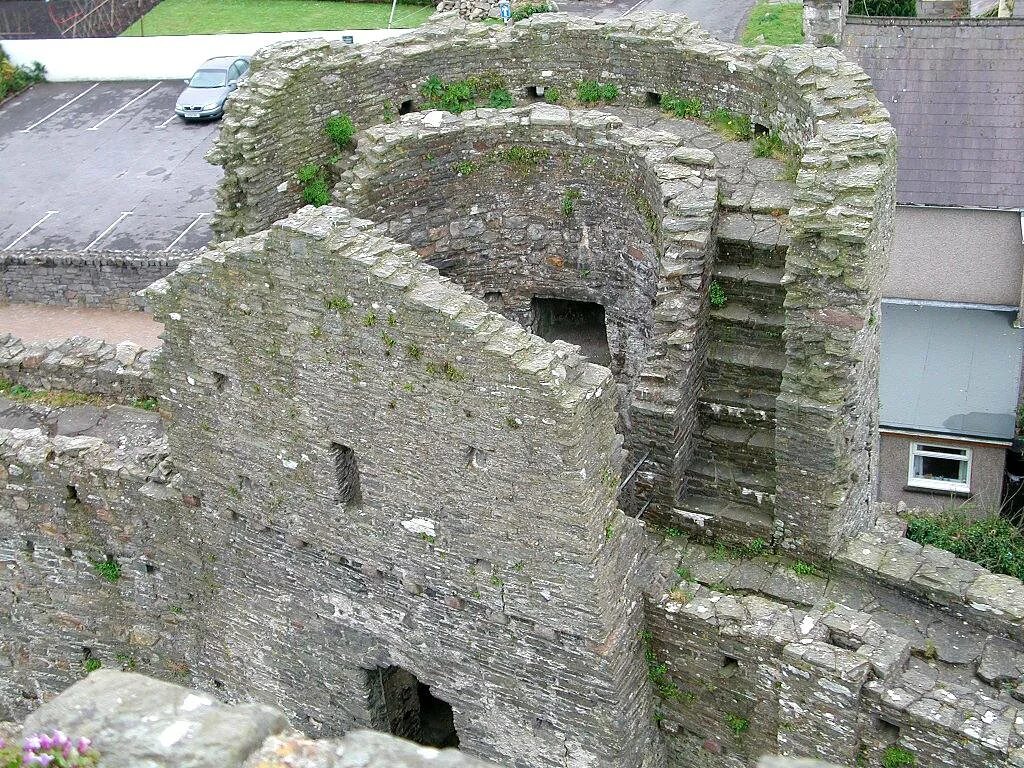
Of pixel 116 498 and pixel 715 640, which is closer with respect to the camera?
pixel 715 640

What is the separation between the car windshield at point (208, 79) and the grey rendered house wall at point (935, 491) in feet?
59.0

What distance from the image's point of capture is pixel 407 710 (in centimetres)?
1184

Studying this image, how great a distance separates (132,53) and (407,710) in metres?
26.6

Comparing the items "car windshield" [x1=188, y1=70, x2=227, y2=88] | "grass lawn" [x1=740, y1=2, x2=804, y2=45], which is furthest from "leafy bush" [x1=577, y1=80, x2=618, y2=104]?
"grass lawn" [x1=740, y1=2, x2=804, y2=45]

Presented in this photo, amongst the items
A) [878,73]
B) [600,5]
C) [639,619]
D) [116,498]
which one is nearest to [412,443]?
[639,619]

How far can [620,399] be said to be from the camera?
551 inches

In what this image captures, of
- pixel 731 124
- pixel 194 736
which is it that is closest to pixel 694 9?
pixel 731 124

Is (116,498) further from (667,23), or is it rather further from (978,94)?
(978,94)

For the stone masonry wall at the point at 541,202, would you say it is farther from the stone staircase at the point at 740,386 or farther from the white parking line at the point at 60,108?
the white parking line at the point at 60,108

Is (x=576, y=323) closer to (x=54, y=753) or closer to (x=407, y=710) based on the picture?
(x=407, y=710)

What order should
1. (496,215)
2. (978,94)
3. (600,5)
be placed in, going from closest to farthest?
(496,215)
(978,94)
(600,5)

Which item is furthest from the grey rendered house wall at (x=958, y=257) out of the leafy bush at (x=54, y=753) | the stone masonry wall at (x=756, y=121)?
the leafy bush at (x=54, y=753)

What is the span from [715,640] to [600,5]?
32.3 metres

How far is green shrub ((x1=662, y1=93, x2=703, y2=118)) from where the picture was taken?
14258 millimetres
